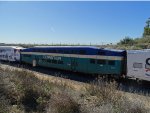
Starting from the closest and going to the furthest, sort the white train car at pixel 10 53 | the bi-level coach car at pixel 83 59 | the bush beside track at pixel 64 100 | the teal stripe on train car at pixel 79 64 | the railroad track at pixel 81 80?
1. the bush beside track at pixel 64 100
2. the railroad track at pixel 81 80
3. the bi-level coach car at pixel 83 59
4. the teal stripe on train car at pixel 79 64
5. the white train car at pixel 10 53

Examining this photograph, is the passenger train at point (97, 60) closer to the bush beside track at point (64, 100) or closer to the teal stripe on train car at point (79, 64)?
the teal stripe on train car at point (79, 64)

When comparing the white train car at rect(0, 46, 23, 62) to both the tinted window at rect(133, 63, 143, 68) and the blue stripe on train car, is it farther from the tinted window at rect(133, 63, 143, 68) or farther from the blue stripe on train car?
the tinted window at rect(133, 63, 143, 68)

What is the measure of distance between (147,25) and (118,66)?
8187 centimetres

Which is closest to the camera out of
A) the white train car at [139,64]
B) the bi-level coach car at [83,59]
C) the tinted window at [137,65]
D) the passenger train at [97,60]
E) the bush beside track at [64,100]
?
the bush beside track at [64,100]

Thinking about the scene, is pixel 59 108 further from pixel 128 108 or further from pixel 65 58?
pixel 65 58

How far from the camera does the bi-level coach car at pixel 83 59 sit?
91.2 ft

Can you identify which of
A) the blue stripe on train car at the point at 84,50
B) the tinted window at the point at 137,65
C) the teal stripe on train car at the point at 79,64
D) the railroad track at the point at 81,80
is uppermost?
the blue stripe on train car at the point at 84,50

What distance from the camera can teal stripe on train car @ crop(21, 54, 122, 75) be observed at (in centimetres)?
2798

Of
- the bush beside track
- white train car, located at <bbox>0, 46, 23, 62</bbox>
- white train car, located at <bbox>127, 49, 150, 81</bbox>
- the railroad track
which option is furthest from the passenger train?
the bush beside track

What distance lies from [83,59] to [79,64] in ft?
3.51

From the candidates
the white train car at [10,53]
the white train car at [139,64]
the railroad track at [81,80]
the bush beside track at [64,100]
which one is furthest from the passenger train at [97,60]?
the bush beside track at [64,100]

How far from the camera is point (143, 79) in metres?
25.5

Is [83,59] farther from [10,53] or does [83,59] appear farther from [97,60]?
[10,53]

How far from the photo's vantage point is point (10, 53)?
51.5 m
